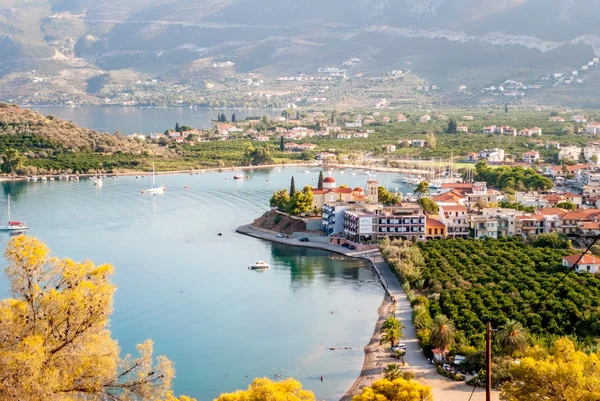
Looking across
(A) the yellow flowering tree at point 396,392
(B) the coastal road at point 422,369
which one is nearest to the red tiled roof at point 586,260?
(B) the coastal road at point 422,369

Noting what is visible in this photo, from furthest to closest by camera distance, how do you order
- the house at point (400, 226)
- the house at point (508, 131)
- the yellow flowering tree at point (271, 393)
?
the house at point (508, 131) < the house at point (400, 226) < the yellow flowering tree at point (271, 393)

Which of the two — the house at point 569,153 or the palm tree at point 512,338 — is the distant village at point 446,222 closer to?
the palm tree at point 512,338

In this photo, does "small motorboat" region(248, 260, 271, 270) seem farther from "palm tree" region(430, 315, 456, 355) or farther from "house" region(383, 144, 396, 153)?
"house" region(383, 144, 396, 153)

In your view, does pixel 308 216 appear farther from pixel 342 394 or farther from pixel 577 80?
pixel 577 80

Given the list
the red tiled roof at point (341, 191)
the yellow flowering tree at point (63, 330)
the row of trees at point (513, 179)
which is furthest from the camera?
the row of trees at point (513, 179)

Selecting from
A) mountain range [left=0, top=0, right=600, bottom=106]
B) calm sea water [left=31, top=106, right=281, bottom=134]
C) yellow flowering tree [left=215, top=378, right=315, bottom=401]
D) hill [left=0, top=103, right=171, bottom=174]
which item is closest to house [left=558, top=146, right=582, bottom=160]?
hill [left=0, top=103, right=171, bottom=174]

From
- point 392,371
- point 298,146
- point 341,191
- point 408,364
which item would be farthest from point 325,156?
point 392,371

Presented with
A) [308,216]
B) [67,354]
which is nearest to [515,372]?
[67,354]
